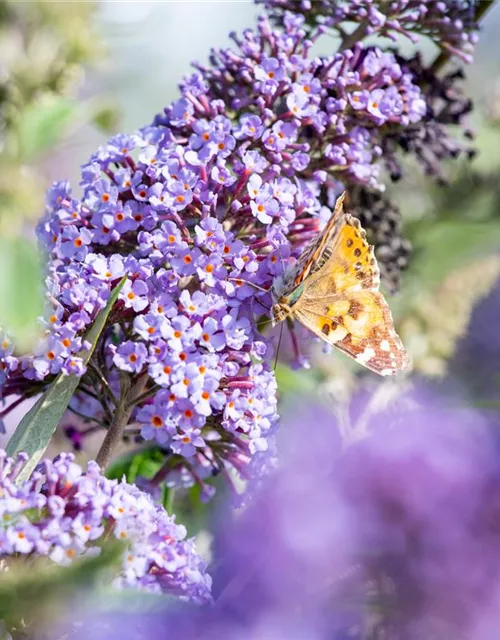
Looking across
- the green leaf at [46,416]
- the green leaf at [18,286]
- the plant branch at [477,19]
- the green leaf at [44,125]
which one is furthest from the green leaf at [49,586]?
the green leaf at [44,125]

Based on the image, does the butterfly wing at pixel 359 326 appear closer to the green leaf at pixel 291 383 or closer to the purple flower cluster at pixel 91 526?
the green leaf at pixel 291 383

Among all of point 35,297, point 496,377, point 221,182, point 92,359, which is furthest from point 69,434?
point 35,297

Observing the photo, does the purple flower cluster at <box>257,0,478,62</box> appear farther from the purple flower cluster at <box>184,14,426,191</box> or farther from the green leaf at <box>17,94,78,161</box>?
the green leaf at <box>17,94,78,161</box>

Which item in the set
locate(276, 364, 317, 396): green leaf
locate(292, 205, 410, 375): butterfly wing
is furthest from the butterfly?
locate(276, 364, 317, 396): green leaf

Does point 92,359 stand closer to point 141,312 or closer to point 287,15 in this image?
point 141,312

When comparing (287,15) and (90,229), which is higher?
(287,15)

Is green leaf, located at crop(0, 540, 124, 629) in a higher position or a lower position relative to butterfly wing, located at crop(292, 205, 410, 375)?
lower
